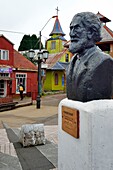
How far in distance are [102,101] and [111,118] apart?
26cm

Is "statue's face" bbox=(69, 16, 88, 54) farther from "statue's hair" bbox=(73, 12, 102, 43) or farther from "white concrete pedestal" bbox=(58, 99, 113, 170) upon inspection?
"white concrete pedestal" bbox=(58, 99, 113, 170)

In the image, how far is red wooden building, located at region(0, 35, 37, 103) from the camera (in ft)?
68.8

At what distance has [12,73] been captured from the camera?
22.2 meters

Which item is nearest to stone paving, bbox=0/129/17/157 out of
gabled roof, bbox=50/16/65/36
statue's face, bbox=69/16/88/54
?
statue's face, bbox=69/16/88/54

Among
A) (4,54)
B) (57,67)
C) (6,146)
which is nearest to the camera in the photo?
(6,146)

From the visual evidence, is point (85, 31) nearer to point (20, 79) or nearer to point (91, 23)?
point (91, 23)

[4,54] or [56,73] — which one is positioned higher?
[4,54]

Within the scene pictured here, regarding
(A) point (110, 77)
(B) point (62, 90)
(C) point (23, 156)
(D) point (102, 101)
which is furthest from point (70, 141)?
(B) point (62, 90)

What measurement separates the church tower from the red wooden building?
54.9 feet

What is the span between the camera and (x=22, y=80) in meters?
23.7

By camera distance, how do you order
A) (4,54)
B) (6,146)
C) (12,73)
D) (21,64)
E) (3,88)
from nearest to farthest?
1. (6,146)
2. (4,54)
3. (3,88)
4. (12,73)
5. (21,64)

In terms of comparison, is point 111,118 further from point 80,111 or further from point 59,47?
point 59,47

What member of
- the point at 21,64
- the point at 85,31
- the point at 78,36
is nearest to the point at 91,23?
the point at 85,31

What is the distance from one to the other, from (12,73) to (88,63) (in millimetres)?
19062
